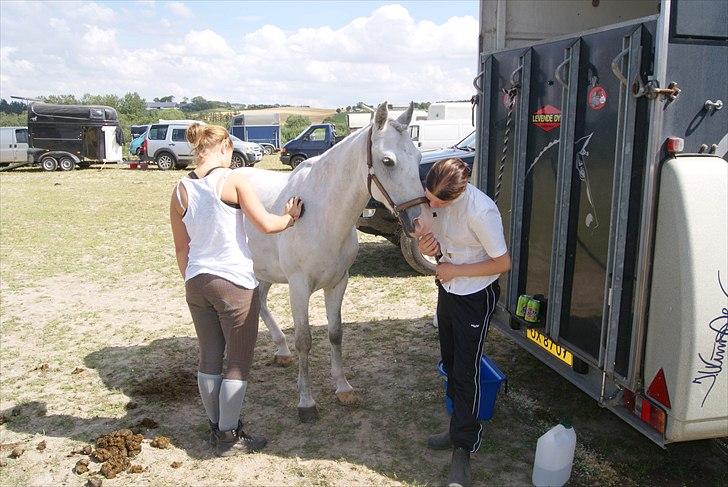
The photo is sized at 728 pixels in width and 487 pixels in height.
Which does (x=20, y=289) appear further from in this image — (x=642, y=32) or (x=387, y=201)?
(x=642, y=32)

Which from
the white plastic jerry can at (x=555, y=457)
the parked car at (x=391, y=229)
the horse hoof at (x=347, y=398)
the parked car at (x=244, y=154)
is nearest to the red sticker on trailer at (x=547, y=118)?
the white plastic jerry can at (x=555, y=457)

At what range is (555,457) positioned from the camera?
3314 mm

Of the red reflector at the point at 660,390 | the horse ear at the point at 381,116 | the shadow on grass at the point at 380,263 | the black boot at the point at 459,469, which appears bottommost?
the black boot at the point at 459,469

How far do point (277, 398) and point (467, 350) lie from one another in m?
2.00

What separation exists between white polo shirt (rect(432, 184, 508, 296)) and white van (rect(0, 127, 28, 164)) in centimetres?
2699

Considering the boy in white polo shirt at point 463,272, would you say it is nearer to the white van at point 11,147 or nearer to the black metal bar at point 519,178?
the black metal bar at point 519,178

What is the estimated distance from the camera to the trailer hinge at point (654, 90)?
9.04 ft

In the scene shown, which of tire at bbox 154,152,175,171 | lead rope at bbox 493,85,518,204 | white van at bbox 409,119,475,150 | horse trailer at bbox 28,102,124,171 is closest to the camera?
lead rope at bbox 493,85,518,204

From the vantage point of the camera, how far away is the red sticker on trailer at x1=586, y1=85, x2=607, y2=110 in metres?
3.26

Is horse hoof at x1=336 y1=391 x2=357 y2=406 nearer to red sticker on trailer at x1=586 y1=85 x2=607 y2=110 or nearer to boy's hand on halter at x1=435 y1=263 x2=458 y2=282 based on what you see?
boy's hand on halter at x1=435 y1=263 x2=458 y2=282

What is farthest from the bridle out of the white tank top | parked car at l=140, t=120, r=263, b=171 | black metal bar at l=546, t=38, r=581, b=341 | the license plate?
parked car at l=140, t=120, r=263, b=171

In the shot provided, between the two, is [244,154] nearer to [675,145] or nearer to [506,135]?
[506,135]

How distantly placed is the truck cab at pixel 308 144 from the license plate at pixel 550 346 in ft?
65.0

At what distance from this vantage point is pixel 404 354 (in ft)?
18.1
